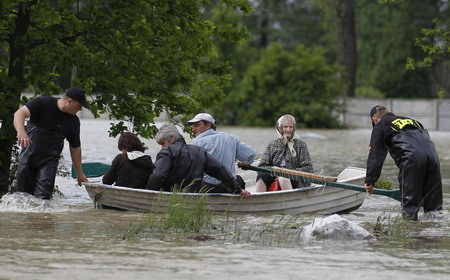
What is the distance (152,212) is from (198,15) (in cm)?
351

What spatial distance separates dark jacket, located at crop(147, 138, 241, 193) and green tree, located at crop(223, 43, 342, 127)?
32.0m

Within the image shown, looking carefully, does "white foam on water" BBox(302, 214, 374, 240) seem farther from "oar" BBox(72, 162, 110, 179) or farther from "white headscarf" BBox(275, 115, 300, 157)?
"oar" BBox(72, 162, 110, 179)

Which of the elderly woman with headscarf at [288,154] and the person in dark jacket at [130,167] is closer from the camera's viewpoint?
the person in dark jacket at [130,167]

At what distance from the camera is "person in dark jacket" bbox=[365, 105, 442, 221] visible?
12.3m

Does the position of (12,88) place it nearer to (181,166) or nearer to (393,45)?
(181,166)

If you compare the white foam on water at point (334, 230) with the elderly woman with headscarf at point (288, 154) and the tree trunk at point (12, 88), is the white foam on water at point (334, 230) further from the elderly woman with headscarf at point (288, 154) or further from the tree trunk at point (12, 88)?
the tree trunk at point (12, 88)

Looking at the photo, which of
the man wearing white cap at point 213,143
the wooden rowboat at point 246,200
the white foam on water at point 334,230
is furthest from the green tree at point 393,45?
the white foam on water at point 334,230

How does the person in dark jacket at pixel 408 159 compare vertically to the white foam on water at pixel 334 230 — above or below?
above

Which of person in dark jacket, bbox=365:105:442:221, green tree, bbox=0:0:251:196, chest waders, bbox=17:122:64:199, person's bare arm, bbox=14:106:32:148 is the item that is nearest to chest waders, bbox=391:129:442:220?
person in dark jacket, bbox=365:105:442:221

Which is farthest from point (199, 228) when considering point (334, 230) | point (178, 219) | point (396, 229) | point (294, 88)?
point (294, 88)

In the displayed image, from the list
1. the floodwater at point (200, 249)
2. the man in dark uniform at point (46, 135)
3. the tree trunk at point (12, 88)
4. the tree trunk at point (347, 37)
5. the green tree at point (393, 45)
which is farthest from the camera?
the green tree at point (393, 45)

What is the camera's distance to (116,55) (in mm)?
14719

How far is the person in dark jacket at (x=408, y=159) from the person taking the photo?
40.4 ft

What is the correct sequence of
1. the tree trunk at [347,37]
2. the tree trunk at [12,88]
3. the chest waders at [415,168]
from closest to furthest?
the chest waders at [415,168] < the tree trunk at [12,88] < the tree trunk at [347,37]
